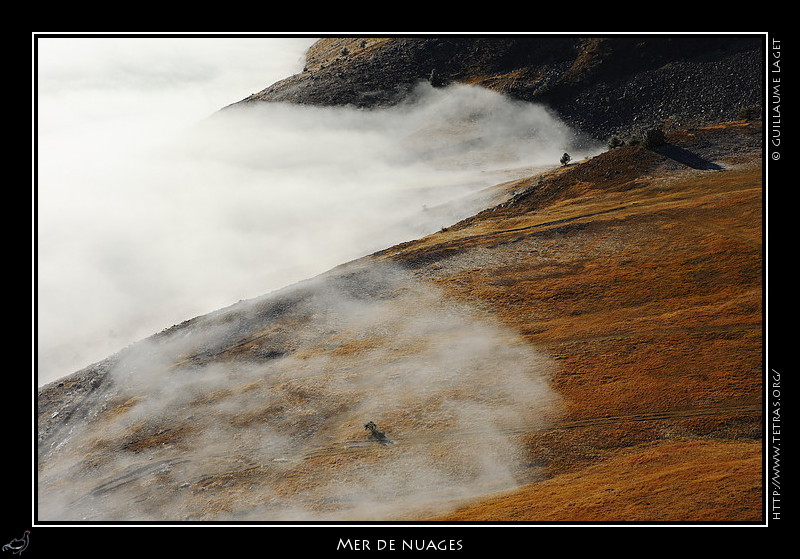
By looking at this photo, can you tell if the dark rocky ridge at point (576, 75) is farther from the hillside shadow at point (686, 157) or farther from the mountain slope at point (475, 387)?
the mountain slope at point (475, 387)

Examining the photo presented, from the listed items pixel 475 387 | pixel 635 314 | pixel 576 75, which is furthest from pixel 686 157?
pixel 475 387

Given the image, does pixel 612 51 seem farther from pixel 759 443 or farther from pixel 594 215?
pixel 759 443

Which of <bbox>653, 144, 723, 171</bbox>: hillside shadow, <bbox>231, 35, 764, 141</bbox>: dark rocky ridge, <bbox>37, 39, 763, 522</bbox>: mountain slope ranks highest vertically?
<bbox>231, 35, 764, 141</bbox>: dark rocky ridge

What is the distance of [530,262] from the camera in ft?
124

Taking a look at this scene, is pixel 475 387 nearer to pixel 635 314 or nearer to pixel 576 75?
pixel 635 314

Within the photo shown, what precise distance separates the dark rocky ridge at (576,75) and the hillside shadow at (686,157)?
25.3ft

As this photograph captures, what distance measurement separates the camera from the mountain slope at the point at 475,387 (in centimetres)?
2564

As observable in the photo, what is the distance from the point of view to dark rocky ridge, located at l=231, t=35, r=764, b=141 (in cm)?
5541

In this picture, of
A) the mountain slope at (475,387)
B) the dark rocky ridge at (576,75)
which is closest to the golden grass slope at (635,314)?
the mountain slope at (475,387)

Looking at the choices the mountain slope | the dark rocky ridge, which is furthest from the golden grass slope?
the dark rocky ridge

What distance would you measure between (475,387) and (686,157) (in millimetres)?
24519

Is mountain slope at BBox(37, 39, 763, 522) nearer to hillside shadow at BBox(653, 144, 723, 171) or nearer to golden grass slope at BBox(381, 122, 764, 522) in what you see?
golden grass slope at BBox(381, 122, 764, 522)

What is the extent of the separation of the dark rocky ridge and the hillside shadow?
7713 mm

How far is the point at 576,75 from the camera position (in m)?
64.9
